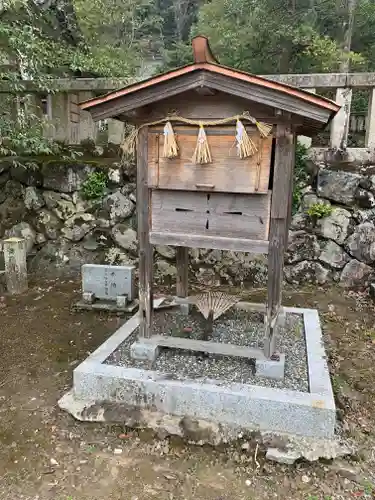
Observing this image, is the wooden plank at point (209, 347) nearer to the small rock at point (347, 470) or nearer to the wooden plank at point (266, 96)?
the small rock at point (347, 470)

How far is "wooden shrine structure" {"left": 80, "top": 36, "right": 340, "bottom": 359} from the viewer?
11.9 feet

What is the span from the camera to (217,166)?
3.92 metres

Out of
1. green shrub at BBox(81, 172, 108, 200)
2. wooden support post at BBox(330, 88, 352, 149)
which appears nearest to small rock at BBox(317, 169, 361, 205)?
wooden support post at BBox(330, 88, 352, 149)

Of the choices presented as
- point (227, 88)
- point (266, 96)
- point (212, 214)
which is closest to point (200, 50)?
point (227, 88)

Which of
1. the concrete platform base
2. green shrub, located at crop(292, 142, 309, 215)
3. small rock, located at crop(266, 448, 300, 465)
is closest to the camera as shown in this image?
small rock, located at crop(266, 448, 300, 465)

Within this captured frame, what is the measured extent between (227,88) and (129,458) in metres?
3.32

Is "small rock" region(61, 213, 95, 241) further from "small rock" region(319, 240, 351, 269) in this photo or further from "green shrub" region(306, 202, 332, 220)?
"small rock" region(319, 240, 351, 269)

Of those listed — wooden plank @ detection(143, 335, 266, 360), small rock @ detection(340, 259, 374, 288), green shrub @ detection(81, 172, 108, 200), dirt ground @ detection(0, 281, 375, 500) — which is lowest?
dirt ground @ detection(0, 281, 375, 500)

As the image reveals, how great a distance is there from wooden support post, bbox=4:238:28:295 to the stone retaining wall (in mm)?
890

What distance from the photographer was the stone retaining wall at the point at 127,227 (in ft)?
23.8

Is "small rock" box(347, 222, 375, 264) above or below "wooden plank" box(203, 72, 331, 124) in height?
below

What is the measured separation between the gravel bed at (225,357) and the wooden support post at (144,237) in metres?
0.39

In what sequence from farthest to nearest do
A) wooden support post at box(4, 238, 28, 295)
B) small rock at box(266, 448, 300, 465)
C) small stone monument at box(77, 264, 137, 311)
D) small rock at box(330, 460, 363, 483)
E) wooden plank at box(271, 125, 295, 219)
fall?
wooden support post at box(4, 238, 28, 295) → small stone monument at box(77, 264, 137, 311) → wooden plank at box(271, 125, 295, 219) → small rock at box(266, 448, 300, 465) → small rock at box(330, 460, 363, 483)

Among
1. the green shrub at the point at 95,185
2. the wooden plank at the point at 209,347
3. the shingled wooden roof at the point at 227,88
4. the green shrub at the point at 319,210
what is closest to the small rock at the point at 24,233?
the green shrub at the point at 95,185
